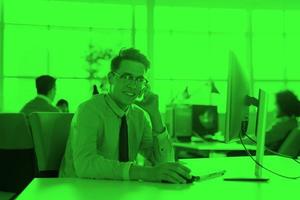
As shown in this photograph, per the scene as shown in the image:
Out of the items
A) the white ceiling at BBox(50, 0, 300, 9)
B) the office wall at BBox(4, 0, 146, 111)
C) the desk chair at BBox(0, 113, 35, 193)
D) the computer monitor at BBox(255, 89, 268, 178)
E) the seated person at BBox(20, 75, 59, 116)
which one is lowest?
the desk chair at BBox(0, 113, 35, 193)

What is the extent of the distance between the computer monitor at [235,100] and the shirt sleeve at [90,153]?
40 cm

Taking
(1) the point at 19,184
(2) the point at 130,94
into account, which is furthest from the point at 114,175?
(1) the point at 19,184

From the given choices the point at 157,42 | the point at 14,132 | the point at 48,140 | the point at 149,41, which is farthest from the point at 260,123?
the point at 157,42

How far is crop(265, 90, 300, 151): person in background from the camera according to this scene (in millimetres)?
3697

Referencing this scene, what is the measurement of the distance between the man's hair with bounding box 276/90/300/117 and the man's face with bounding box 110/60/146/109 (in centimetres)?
228

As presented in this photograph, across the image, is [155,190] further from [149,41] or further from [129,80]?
[149,41]

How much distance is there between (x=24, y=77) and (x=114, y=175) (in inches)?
304

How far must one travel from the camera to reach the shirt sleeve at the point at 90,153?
1.52 metres

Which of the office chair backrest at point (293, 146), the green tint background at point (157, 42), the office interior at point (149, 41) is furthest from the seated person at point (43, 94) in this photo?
the green tint background at point (157, 42)

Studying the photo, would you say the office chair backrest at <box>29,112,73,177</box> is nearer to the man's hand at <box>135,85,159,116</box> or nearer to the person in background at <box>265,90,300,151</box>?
the man's hand at <box>135,85,159,116</box>

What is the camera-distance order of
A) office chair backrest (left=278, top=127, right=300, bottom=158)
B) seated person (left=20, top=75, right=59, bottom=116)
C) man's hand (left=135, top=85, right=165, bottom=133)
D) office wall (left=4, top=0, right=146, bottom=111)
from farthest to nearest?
1. office wall (left=4, top=0, right=146, bottom=111)
2. seated person (left=20, top=75, right=59, bottom=116)
3. office chair backrest (left=278, top=127, right=300, bottom=158)
4. man's hand (left=135, top=85, right=165, bottom=133)

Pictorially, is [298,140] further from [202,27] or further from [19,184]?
[202,27]

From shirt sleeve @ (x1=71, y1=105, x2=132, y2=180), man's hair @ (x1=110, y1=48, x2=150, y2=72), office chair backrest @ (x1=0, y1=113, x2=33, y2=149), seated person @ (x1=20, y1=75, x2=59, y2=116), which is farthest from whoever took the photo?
seated person @ (x1=20, y1=75, x2=59, y2=116)

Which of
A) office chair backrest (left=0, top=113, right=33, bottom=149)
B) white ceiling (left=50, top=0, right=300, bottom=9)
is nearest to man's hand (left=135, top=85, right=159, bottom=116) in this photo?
office chair backrest (left=0, top=113, right=33, bottom=149)
